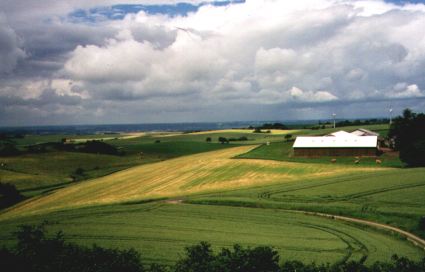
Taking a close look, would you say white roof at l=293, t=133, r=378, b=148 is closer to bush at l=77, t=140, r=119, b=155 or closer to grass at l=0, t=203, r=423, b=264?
grass at l=0, t=203, r=423, b=264

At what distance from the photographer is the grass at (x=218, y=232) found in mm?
30938

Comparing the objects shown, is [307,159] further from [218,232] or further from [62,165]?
[62,165]

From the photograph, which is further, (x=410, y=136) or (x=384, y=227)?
(x=410, y=136)

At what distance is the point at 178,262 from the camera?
23359 mm

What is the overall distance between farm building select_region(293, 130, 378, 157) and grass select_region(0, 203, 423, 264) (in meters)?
45.1

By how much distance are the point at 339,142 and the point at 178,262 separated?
236 feet

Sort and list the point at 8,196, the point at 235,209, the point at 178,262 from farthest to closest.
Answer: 1. the point at 8,196
2. the point at 235,209
3. the point at 178,262

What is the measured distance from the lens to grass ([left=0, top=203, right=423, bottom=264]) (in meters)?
30.9

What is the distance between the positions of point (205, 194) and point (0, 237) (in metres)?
27.2

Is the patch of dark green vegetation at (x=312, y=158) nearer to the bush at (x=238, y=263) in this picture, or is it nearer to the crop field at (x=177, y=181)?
the crop field at (x=177, y=181)

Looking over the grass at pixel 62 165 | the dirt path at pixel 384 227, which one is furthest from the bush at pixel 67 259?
the grass at pixel 62 165

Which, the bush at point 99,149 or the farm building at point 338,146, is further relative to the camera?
the bush at point 99,149

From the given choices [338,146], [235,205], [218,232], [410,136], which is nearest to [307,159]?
[338,146]

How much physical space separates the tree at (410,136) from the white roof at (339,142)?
533cm
